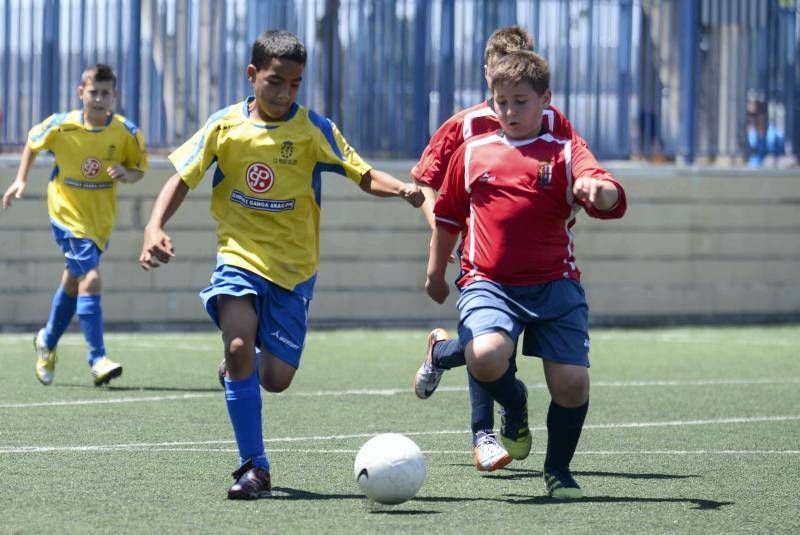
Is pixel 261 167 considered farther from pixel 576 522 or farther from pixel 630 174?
pixel 630 174

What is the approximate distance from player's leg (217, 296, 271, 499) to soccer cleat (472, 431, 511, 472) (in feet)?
3.35

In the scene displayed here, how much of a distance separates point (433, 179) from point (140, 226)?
8439mm

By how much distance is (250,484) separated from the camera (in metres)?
6.12

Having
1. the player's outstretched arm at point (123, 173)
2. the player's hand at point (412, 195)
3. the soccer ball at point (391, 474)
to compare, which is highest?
the player's hand at point (412, 195)

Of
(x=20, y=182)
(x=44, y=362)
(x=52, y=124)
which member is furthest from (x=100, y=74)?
(x=44, y=362)

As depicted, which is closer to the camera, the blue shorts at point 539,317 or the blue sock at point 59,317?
the blue shorts at point 539,317

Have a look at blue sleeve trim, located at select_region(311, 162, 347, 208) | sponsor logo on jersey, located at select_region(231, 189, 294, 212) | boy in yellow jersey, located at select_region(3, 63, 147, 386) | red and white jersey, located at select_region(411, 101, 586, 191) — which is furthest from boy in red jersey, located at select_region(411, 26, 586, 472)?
boy in yellow jersey, located at select_region(3, 63, 147, 386)

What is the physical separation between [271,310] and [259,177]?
1.72 feet

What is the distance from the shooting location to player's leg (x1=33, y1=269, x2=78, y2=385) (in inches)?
416

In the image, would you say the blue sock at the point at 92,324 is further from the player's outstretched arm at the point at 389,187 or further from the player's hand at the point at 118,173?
the player's outstretched arm at the point at 389,187

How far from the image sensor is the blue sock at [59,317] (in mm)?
10672

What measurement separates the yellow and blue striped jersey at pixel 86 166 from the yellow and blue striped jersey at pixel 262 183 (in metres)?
4.58

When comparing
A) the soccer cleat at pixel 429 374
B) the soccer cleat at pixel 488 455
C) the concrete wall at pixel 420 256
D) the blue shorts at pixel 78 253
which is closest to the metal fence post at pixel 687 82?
the concrete wall at pixel 420 256

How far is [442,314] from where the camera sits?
16.3m
